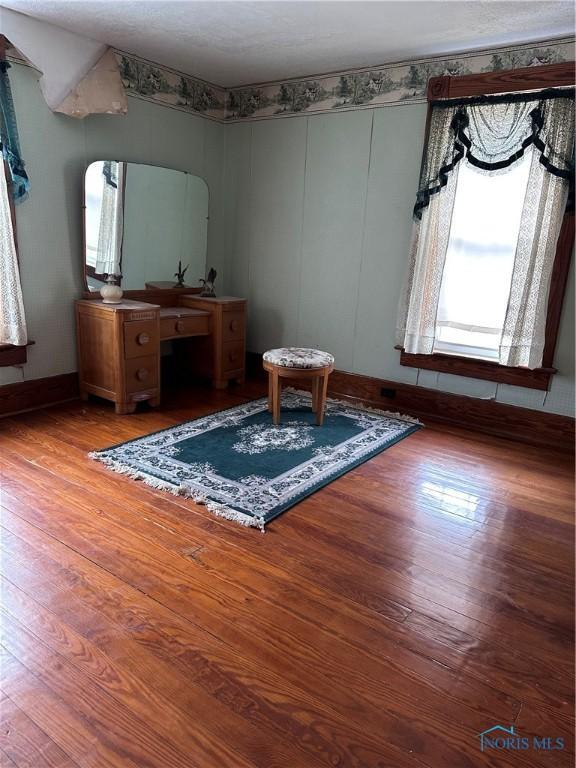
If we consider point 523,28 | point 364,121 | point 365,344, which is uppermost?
point 523,28

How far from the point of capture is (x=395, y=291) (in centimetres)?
403

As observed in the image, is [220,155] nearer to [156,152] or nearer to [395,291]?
[156,152]

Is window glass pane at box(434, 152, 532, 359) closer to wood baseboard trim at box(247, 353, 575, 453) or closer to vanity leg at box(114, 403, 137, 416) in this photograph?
wood baseboard trim at box(247, 353, 575, 453)

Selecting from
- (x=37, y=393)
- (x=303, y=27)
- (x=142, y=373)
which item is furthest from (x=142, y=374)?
(x=303, y=27)

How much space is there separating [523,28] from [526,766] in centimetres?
357

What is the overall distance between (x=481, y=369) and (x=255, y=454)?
5.71 ft

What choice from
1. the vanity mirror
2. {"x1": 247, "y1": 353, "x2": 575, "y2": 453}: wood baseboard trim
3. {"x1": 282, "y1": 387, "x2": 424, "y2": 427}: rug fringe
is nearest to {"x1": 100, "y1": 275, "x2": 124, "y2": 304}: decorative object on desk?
the vanity mirror

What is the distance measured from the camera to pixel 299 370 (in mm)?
3465

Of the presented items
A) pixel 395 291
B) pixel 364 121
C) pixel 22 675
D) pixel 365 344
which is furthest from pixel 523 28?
pixel 22 675

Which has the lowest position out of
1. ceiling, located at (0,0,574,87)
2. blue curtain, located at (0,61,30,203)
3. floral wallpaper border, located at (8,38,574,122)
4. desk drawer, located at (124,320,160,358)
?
desk drawer, located at (124,320,160,358)

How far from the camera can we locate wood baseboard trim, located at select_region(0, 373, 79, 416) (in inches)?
140

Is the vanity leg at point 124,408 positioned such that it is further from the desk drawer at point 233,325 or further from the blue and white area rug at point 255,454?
the desk drawer at point 233,325

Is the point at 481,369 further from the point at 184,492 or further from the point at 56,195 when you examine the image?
the point at 56,195

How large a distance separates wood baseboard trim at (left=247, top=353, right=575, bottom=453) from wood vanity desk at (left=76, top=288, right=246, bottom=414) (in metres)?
0.98
